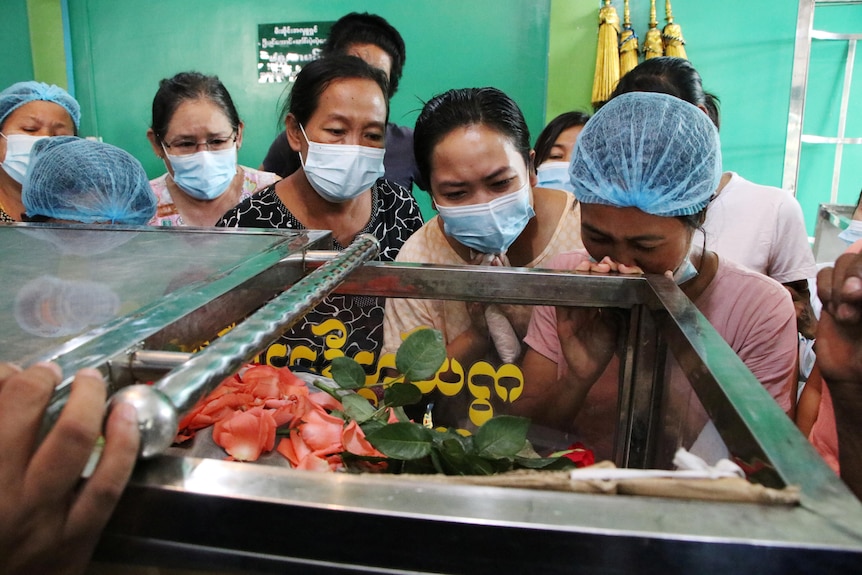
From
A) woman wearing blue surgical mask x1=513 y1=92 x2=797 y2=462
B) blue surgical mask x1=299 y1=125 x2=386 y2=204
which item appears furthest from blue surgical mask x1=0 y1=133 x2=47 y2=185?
woman wearing blue surgical mask x1=513 y1=92 x2=797 y2=462

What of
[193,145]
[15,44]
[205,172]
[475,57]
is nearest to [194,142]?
[193,145]

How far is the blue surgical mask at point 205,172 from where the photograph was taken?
2.43 metres

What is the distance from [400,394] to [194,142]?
1.89 metres

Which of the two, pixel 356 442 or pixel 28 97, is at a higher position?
pixel 28 97

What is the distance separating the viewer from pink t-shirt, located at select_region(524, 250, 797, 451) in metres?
1.05

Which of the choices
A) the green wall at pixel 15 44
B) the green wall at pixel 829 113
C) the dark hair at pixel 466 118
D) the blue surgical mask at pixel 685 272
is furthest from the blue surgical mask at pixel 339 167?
the green wall at pixel 15 44

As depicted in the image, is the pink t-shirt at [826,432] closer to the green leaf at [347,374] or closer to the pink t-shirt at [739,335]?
the pink t-shirt at [739,335]

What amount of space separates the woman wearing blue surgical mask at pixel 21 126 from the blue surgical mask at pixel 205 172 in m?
0.44

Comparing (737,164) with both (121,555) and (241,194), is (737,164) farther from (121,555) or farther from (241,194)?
(121,555)

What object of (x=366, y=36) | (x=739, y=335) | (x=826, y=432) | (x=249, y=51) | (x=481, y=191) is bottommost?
(x=826, y=432)

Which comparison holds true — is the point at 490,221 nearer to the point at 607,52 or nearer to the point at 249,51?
the point at 607,52

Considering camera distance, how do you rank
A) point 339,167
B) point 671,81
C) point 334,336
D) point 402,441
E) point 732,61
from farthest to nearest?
point 732,61, point 339,167, point 671,81, point 334,336, point 402,441

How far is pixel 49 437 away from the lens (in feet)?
1.27

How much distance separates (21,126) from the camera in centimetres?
232
